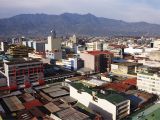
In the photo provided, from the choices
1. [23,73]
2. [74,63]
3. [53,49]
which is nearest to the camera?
[23,73]

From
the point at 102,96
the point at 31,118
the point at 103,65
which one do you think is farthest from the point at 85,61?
the point at 31,118

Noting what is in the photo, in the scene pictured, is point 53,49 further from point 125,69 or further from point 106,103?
point 106,103

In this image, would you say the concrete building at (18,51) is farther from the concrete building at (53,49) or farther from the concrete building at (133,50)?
the concrete building at (133,50)

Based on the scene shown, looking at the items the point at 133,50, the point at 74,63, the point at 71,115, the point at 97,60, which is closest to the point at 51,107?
the point at 71,115

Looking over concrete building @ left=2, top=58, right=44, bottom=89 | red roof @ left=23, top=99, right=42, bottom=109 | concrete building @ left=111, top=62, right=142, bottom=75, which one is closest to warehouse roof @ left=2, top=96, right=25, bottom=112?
red roof @ left=23, top=99, right=42, bottom=109

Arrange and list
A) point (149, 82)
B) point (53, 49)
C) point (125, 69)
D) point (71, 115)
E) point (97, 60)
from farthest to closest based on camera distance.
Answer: point (53, 49)
point (97, 60)
point (125, 69)
point (149, 82)
point (71, 115)

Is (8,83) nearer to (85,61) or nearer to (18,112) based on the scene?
(18,112)

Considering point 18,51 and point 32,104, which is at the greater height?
point 18,51

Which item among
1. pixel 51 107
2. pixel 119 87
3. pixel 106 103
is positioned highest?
pixel 106 103
